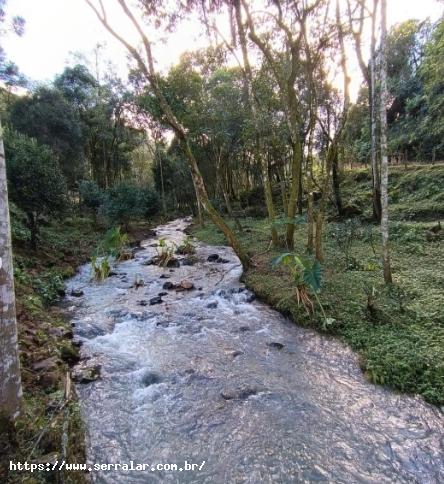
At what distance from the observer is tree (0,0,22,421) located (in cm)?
242

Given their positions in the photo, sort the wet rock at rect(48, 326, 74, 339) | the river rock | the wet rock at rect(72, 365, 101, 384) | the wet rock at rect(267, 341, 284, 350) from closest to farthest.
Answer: the wet rock at rect(72, 365, 101, 384)
the wet rock at rect(267, 341, 284, 350)
the wet rock at rect(48, 326, 74, 339)
the river rock

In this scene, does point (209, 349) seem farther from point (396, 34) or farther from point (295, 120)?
point (396, 34)

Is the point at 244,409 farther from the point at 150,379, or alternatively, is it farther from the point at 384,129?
the point at 384,129

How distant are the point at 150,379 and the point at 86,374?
101cm

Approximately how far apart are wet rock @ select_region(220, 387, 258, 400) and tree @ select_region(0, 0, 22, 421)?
99.9 inches

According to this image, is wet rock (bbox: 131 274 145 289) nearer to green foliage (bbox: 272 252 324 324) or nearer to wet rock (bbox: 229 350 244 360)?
wet rock (bbox: 229 350 244 360)

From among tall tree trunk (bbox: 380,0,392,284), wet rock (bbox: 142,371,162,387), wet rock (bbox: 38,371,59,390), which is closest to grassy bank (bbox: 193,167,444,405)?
tall tree trunk (bbox: 380,0,392,284)

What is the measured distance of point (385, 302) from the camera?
19.2 feet

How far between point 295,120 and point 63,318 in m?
8.25

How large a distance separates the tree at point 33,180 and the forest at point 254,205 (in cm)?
6

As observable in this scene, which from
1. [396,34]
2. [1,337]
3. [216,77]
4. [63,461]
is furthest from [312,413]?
[396,34]

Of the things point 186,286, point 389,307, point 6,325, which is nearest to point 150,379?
point 6,325

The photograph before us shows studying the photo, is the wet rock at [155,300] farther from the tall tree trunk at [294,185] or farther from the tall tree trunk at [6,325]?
the tall tree trunk at [6,325]

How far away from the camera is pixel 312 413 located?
3.79 meters
